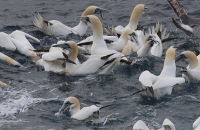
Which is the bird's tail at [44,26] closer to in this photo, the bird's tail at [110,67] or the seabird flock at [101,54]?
the seabird flock at [101,54]

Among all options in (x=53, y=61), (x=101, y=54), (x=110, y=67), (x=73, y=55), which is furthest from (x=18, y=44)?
(x=110, y=67)

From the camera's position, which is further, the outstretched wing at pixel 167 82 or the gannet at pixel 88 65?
the gannet at pixel 88 65

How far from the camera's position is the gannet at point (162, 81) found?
7.79 meters

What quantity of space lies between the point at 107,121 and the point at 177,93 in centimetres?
212

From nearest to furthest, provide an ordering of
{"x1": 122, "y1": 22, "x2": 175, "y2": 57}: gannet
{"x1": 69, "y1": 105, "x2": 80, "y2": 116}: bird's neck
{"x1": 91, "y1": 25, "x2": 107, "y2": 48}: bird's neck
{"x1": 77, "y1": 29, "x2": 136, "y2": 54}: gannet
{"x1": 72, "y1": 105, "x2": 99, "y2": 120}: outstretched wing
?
1. {"x1": 72, "y1": 105, "x2": 99, "y2": 120}: outstretched wing
2. {"x1": 69, "y1": 105, "x2": 80, "y2": 116}: bird's neck
3. {"x1": 122, "y1": 22, "x2": 175, "y2": 57}: gannet
4. {"x1": 91, "y1": 25, "x2": 107, "y2": 48}: bird's neck
5. {"x1": 77, "y1": 29, "x2": 136, "y2": 54}: gannet

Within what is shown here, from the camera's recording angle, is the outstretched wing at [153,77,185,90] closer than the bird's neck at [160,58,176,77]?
Yes

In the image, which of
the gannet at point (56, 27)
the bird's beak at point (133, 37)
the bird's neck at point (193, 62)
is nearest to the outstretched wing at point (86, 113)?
the bird's neck at point (193, 62)

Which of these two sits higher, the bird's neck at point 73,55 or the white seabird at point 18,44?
the white seabird at point 18,44

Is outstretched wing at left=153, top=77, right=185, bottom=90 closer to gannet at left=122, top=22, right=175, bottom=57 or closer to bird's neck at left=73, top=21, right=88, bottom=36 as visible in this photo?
Result: gannet at left=122, top=22, right=175, bottom=57

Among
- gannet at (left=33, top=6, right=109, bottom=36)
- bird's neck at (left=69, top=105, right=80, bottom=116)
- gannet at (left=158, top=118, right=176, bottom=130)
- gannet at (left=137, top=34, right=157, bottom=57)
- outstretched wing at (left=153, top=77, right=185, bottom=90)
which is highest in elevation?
gannet at (left=33, top=6, right=109, bottom=36)

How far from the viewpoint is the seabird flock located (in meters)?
7.80

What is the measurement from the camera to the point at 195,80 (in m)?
8.83

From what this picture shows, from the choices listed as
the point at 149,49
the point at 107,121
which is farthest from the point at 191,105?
the point at 149,49

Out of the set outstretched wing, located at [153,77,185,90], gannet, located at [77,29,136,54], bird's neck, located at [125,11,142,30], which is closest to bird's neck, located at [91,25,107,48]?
gannet, located at [77,29,136,54]
